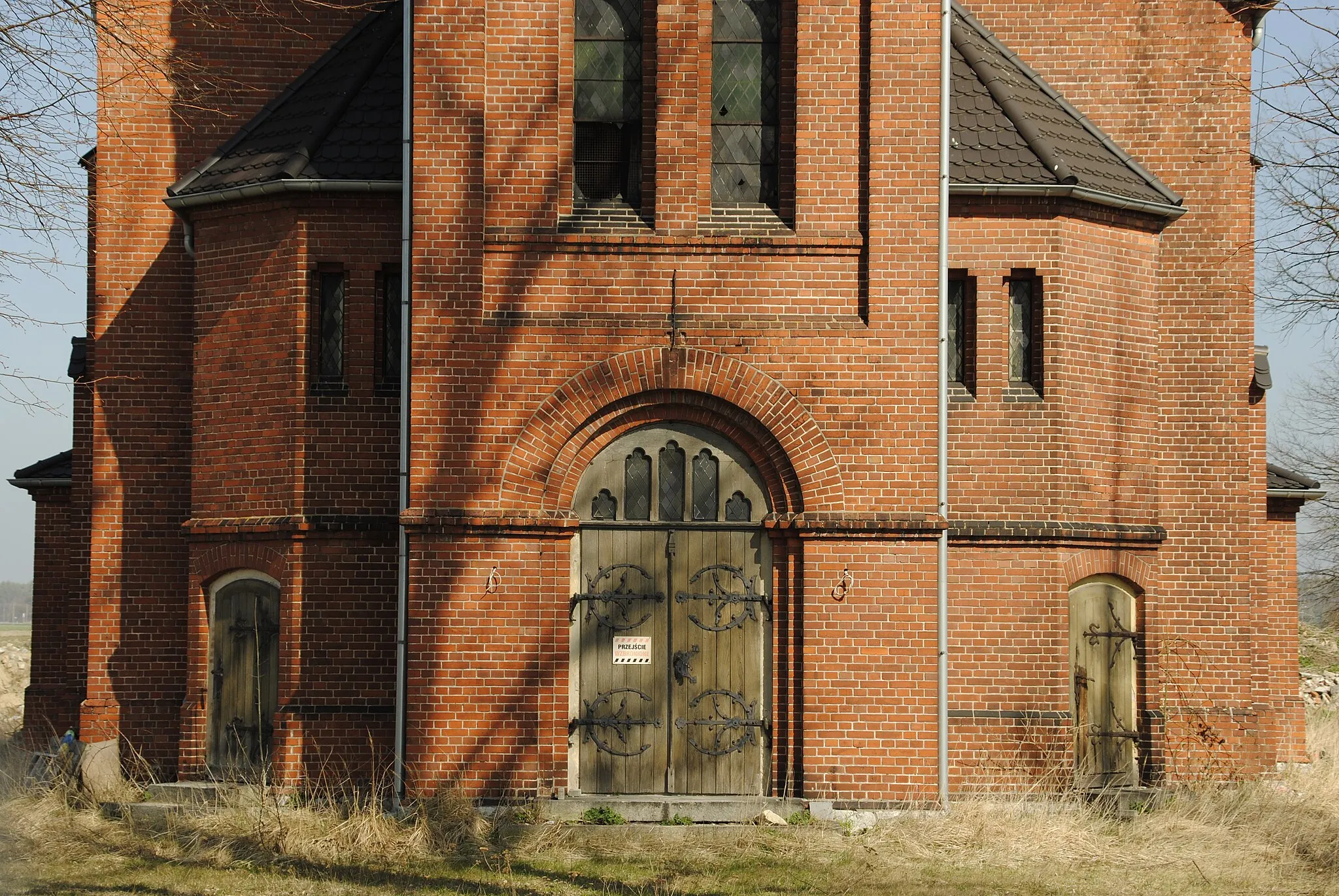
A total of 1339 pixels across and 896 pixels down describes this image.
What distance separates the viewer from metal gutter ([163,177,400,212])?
12.6 metres

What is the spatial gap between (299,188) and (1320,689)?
20.1 m

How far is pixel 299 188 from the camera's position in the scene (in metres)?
12.6

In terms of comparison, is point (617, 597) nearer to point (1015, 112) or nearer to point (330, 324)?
point (330, 324)

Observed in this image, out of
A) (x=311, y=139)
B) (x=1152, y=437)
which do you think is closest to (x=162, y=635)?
(x=311, y=139)

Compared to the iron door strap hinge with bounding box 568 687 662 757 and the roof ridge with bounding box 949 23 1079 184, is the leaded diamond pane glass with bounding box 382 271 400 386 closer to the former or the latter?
the iron door strap hinge with bounding box 568 687 662 757

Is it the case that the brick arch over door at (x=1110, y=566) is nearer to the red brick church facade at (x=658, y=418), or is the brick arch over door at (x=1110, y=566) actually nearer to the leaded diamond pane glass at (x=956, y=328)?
the red brick church facade at (x=658, y=418)

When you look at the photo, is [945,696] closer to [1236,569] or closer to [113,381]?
[1236,569]

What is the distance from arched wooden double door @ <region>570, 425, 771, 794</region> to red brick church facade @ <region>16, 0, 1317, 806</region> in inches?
1.3

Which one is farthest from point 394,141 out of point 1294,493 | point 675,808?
point 1294,493

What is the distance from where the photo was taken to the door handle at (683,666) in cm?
1173

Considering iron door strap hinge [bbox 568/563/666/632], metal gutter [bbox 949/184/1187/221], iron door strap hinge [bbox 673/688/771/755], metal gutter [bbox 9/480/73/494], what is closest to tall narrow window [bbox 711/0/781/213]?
metal gutter [bbox 949/184/1187/221]

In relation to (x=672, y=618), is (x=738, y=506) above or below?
above

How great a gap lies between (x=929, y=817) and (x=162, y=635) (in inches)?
304

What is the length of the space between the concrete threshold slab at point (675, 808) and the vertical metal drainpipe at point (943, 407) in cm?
130
